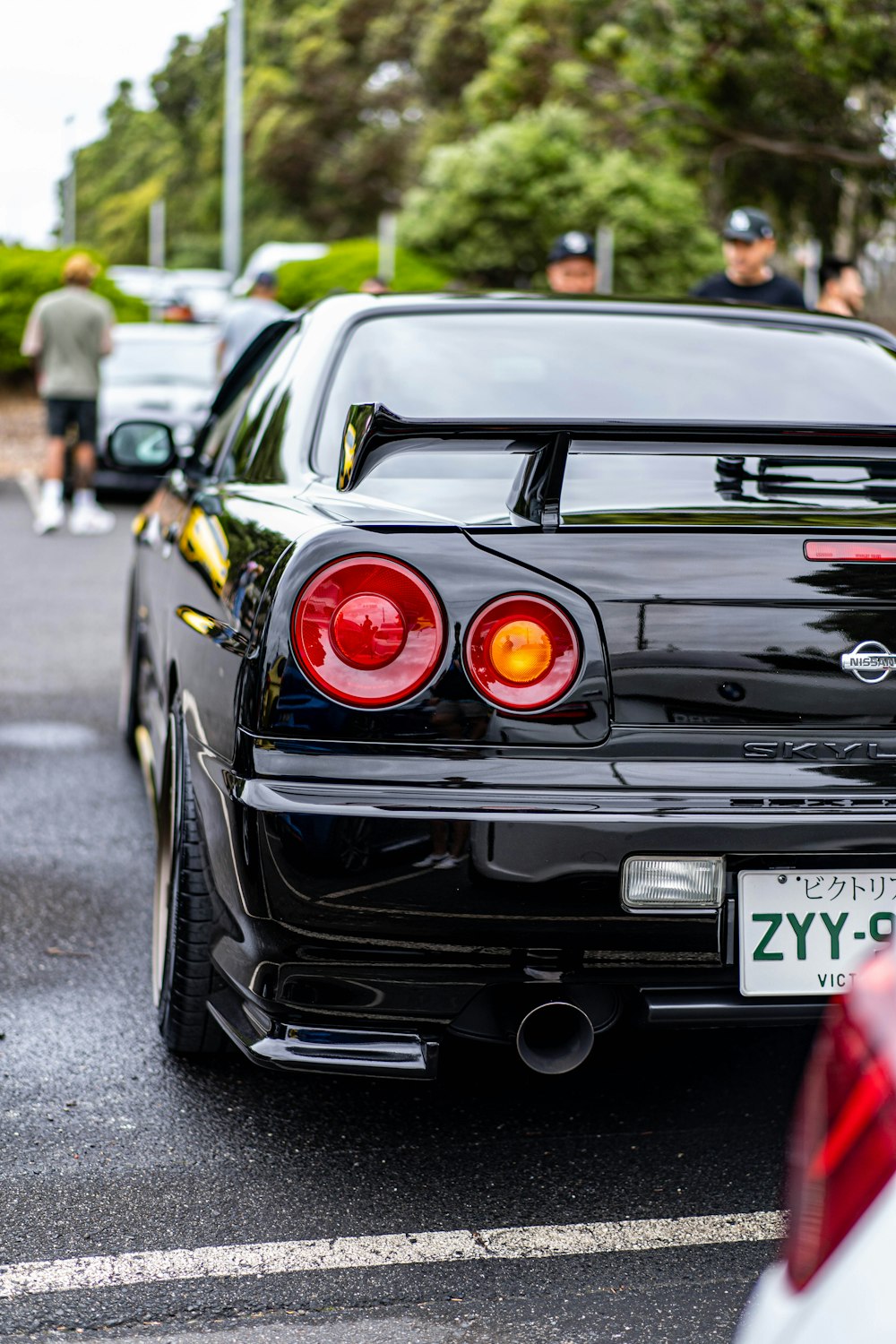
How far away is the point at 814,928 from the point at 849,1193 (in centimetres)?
133

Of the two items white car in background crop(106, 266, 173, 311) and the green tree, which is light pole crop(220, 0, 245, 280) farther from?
white car in background crop(106, 266, 173, 311)

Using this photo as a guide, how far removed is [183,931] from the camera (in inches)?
117

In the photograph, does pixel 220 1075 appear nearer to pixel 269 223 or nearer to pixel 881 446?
pixel 881 446

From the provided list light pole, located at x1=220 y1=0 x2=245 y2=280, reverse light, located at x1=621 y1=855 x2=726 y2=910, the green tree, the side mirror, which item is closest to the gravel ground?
light pole, located at x1=220 y1=0 x2=245 y2=280

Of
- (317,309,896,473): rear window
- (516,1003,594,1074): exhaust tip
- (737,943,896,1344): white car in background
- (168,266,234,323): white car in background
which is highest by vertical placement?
(168,266,234,323): white car in background

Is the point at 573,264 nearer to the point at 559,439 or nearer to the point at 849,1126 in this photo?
the point at 559,439

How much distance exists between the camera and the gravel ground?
18.0m

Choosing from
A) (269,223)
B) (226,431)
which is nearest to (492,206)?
(226,431)

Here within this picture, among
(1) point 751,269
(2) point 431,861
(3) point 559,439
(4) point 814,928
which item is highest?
(1) point 751,269

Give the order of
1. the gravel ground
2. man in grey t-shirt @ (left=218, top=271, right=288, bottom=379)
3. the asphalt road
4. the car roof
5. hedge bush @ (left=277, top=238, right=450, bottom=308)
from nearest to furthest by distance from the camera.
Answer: the asphalt road, the car roof, man in grey t-shirt @ (left=218, top=271, right=288, bottom=379), the gravel ground, hedge bush @ (left=277, top=238, right=450, bottom=308)

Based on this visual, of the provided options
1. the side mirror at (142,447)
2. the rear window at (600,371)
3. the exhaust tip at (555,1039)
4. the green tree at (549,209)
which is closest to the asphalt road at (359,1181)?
the exhaust tip at (555,1039)

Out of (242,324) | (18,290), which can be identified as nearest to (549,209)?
(18,290)

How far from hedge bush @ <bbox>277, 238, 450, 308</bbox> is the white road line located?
24.1 meters

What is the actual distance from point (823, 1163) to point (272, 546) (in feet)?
5.54
